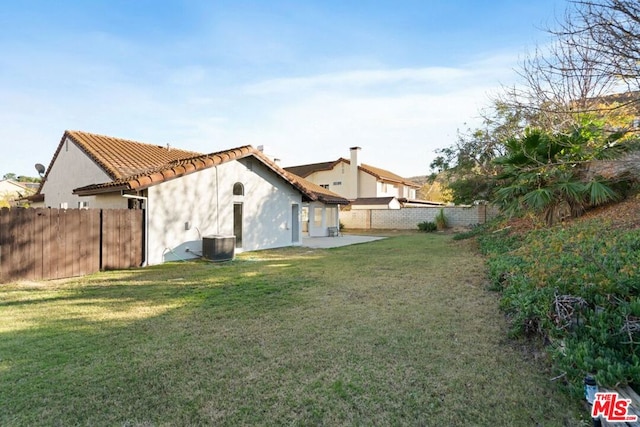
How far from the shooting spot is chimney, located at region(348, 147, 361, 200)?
34.8 meters

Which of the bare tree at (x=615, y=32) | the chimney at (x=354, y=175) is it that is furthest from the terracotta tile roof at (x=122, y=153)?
the chimney at (x=354, y=175)

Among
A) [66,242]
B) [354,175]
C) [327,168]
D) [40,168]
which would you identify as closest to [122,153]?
[66,242]

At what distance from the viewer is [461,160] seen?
2042 centimetres

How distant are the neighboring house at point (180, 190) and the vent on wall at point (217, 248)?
949 mm

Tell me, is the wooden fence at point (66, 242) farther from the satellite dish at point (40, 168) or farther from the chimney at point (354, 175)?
the chimney at point (354, 175)

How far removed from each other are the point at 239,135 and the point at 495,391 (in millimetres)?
21822

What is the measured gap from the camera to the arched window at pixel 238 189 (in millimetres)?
13797

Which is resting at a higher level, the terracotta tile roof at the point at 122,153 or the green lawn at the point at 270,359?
the terracotta tile roof at the point at 122,153

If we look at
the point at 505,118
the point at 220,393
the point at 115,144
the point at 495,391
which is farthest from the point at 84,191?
the point at 505,118

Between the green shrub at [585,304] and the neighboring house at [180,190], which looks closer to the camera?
the green shrub at [585,304]

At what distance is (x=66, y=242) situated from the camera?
8.75 metres

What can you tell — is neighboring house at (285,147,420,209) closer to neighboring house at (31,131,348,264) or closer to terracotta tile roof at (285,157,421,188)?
terracotta tile roof at (285,157,421,188)

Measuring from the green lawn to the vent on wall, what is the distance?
13.1 ft

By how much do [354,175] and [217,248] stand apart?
84.2 feet
